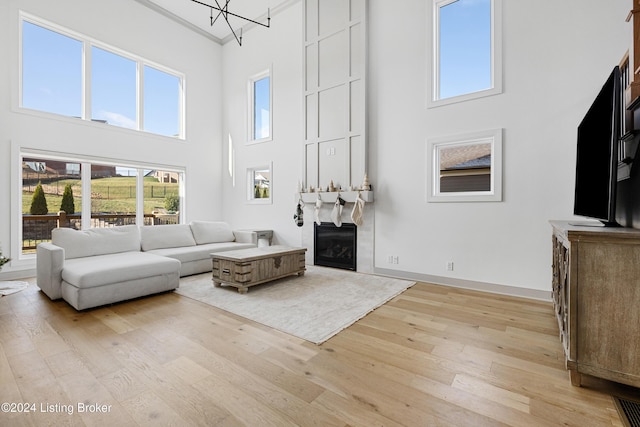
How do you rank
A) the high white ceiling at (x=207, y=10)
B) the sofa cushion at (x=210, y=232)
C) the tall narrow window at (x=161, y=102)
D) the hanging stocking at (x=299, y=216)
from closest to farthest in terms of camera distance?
the sofa cushion at (x=210, y=232) < the hanging stocking at (x=299, y=216) < the high white ceiling at (x=207, y=10) < the tall narrow window at (x=161, y=102)

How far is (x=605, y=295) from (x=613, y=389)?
58 cm

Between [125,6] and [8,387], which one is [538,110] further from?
[125,6]

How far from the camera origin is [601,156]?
1972 millimetres

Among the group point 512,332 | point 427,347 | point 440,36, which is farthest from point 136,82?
point 512,332

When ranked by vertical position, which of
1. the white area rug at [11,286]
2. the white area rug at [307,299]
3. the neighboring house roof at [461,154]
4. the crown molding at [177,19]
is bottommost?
the white area rug at [307,299]

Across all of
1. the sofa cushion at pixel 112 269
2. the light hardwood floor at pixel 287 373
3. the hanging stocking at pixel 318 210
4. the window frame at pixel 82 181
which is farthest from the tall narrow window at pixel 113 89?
the hanging stocking at pixel 318 210

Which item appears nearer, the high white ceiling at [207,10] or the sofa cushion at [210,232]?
the sofa cushion at [210,232]

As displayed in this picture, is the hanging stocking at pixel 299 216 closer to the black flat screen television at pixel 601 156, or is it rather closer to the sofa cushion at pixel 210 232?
the sofa cushion at pixel 210 232

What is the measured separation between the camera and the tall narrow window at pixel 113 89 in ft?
17.1

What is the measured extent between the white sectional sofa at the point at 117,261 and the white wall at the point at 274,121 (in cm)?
140

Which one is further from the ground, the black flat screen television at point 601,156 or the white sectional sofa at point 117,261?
the black flat screen television at point 601,156

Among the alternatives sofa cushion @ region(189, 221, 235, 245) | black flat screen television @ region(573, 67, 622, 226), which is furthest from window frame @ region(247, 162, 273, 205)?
black flat screen television @ region(573, 67, 622, 226)

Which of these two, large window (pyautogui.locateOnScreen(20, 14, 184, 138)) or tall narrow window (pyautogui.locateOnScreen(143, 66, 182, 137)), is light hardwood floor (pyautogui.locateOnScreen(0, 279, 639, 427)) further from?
tall narrow window (pyautogui.locateOnScreen(143, 66, 182, 137))

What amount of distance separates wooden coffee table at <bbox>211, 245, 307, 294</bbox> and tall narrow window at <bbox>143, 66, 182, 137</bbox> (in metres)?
3.82
